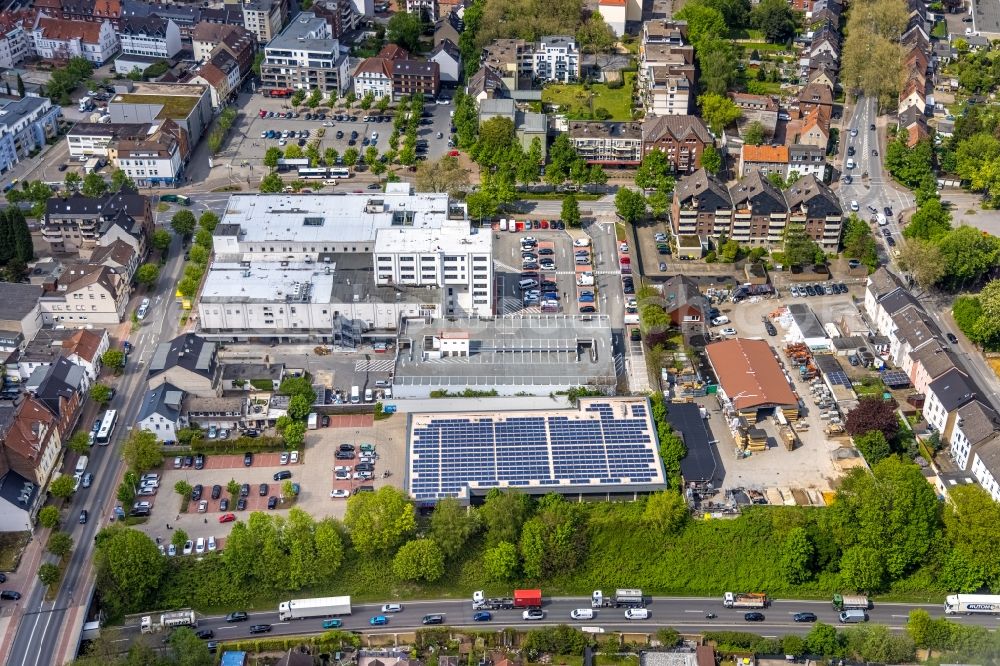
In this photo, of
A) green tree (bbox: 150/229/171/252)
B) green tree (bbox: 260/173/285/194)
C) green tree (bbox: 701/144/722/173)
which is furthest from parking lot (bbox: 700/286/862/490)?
green tree (bbox: 150/229/171/252)

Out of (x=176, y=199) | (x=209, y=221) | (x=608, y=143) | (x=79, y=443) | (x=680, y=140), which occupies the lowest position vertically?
(x=79, y=443)

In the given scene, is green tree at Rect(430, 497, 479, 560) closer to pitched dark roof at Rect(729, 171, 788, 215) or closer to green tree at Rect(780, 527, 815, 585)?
green tree at Rect(780, 527, 815, 585)

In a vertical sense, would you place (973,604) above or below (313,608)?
above

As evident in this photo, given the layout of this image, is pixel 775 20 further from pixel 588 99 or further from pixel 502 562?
pixel 502 562

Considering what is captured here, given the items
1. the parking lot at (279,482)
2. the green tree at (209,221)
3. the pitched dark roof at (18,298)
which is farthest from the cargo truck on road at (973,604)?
the pitched dark roof at (18,298)

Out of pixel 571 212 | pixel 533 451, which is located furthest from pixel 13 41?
pixel 533 451

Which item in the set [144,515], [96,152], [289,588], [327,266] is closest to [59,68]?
[96,152]
